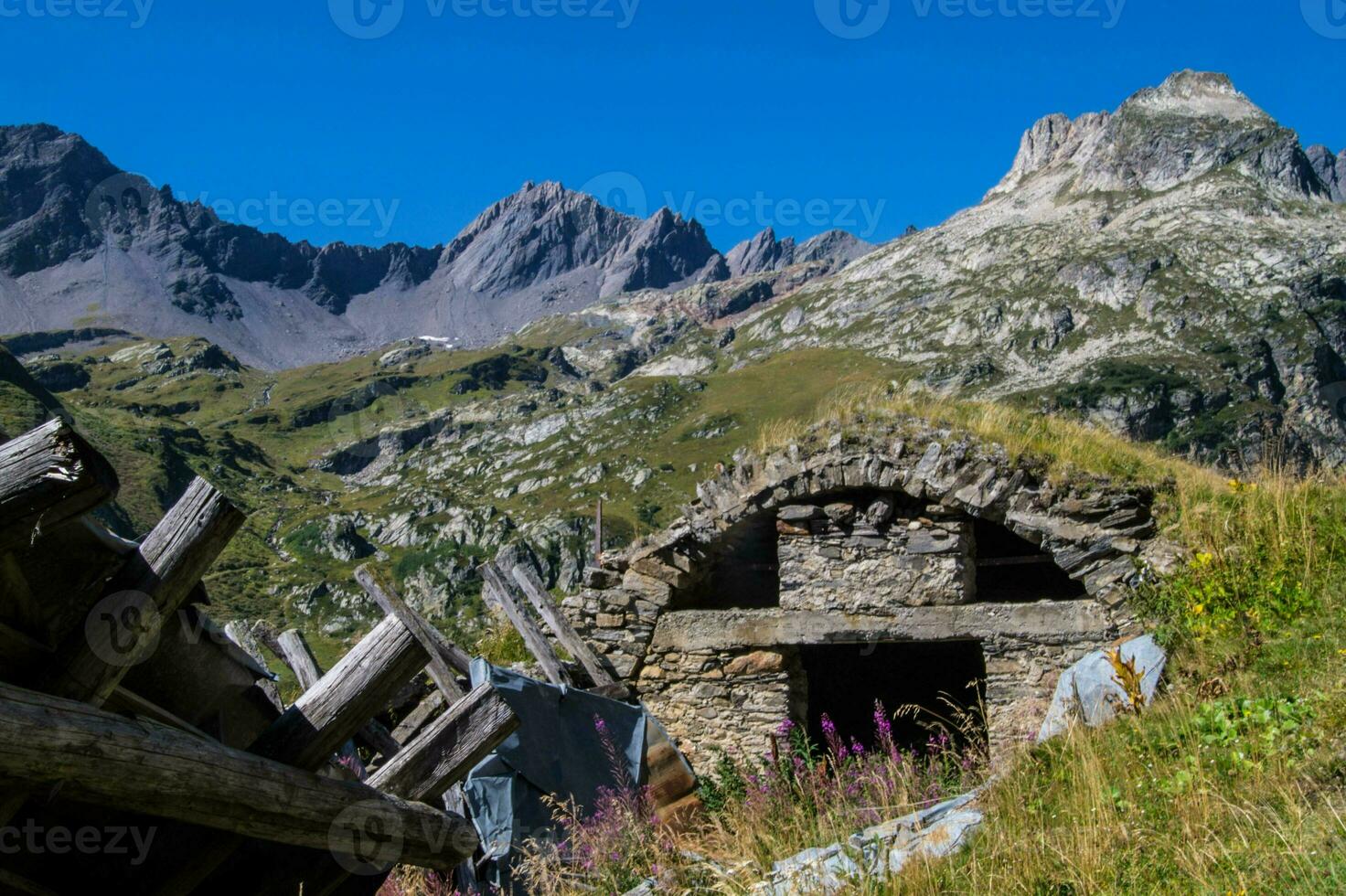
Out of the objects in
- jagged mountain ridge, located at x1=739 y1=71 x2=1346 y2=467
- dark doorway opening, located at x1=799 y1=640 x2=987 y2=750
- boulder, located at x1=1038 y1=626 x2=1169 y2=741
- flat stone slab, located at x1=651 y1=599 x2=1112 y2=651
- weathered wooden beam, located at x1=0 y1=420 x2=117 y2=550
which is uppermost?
jagged mountain ridge, located at x1=739 y1=71 x2=1346 y2=467

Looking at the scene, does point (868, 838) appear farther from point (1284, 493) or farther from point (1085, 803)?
point (1284, 493)

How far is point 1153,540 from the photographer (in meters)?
10.2

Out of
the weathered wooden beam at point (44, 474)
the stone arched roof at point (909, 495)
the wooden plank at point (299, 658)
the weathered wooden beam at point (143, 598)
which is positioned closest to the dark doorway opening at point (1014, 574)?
the stone arched roof at point (909, 495)

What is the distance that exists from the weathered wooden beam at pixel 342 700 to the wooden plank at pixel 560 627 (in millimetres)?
7452

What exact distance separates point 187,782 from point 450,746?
55.5 inches

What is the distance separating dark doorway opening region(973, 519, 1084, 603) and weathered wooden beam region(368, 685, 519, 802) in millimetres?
9262

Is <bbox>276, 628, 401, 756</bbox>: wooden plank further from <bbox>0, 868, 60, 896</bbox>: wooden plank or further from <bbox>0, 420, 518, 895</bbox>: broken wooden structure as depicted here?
<bbox>0, 868, 60, 896</bbox>: wooden plank

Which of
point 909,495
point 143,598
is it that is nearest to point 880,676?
point 909,495

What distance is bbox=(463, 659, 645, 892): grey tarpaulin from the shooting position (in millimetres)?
9359

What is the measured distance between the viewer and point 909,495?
37.3ft

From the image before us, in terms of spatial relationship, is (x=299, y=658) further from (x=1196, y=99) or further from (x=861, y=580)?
(x=1196, y=99)

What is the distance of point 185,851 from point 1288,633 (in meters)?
7.27

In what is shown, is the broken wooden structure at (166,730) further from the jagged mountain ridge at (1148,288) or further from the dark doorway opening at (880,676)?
the jagged mountain ridge at (1148,288)

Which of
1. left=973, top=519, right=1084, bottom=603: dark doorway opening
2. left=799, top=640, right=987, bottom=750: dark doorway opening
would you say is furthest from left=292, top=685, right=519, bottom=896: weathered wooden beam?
left=799, top=640, right=987, bottom=750: dark doorway opening
